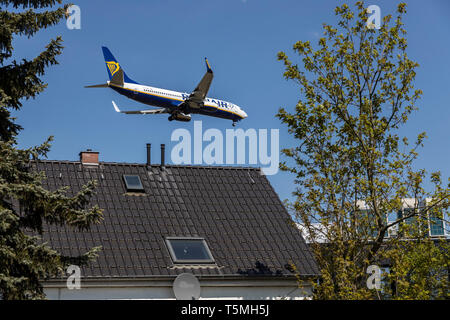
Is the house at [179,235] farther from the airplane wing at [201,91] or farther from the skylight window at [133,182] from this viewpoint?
the airplane wing at [201,91]

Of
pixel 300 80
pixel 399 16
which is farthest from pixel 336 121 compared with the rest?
pixel 399 16

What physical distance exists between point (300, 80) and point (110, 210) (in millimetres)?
8926

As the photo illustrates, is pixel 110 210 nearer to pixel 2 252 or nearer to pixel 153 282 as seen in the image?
pixel 153 282

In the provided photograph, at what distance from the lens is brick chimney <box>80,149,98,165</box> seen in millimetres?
27094

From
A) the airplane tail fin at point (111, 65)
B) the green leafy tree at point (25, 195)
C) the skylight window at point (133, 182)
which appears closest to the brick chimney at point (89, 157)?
the skylight window at point (133, 182)

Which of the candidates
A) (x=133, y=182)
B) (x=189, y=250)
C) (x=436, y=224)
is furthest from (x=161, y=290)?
(x=436, y=224)

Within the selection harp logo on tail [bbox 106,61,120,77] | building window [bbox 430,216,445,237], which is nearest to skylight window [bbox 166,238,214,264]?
building window [bbox 430,216,445,237]

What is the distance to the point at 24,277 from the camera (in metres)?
13.9

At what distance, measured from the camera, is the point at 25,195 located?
14305 mm

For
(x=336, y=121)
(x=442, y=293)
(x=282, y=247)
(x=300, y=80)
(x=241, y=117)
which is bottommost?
(x=442, y=293)

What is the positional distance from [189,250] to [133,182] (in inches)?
179

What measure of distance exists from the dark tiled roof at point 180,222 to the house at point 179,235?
0.12 ft

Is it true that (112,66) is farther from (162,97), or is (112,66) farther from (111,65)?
(162,97)

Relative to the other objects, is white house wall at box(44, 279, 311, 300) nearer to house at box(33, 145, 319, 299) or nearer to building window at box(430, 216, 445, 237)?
house at box(33, 145, 319, 299)
